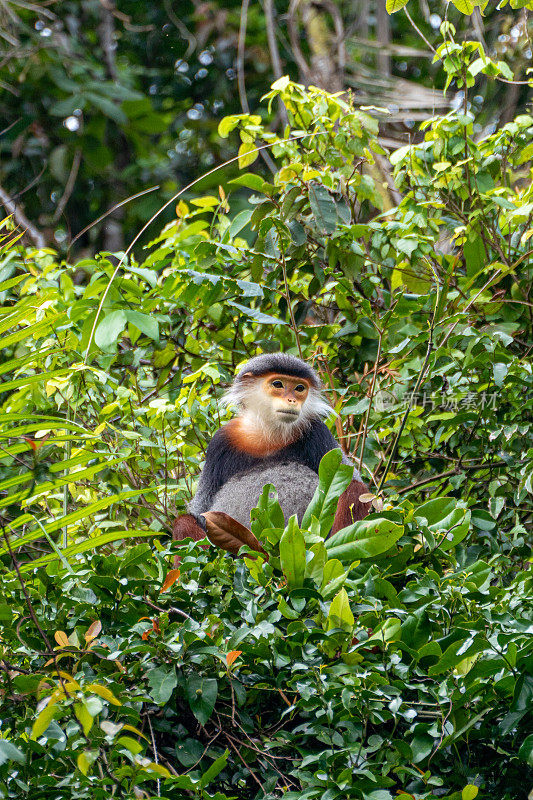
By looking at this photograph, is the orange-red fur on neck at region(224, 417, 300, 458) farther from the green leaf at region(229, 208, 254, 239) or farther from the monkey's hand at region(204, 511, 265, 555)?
the monkey's hand at region(204, 511, 265, 555)

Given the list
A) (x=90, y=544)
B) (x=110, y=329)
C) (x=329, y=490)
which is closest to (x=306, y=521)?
(x=329, y=490)

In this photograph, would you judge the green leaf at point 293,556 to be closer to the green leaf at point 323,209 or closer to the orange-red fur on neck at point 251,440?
the orange-red fur on neck at point 251,440

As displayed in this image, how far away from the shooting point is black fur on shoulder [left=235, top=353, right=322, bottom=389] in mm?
3256

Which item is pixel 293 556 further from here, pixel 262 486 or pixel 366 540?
pixel 262 486

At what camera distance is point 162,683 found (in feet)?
5.66

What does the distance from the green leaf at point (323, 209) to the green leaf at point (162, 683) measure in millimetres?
1997

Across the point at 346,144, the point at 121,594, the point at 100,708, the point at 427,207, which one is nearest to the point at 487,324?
the point at 427,207

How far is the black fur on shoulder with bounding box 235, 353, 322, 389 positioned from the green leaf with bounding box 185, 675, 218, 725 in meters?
1.63

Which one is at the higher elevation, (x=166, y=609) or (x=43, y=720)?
(x=43, y=720)

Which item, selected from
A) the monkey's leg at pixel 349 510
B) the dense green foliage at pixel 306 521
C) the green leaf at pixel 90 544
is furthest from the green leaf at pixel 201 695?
the monkey's leg at pixel 349 510

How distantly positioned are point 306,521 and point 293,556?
0.95 ft

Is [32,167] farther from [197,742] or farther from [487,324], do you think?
[197,742]

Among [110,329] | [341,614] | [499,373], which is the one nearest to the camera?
[341,614]

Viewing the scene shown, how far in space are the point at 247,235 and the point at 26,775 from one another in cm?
508
